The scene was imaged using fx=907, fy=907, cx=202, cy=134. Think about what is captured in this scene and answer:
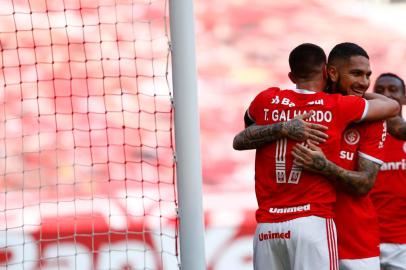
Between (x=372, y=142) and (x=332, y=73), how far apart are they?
1.14ft

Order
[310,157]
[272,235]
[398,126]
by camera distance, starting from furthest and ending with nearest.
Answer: [398,126] < [272,235] < [310,157]

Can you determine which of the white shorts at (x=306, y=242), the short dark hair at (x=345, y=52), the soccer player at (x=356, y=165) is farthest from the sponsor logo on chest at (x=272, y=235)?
the short dark hair at (x=345, y=52)

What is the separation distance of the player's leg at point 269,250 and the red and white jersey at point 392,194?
1.61 m

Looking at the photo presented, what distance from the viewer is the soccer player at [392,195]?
17.4ft

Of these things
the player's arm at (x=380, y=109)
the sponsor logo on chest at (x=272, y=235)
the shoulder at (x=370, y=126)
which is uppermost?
the player's arm at (x=380, y=109)

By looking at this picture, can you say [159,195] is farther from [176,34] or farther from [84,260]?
[176,34]

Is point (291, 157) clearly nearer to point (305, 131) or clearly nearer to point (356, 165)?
point (305, 131)

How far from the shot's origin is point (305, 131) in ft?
12.4

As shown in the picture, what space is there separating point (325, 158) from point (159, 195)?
4.78 meters

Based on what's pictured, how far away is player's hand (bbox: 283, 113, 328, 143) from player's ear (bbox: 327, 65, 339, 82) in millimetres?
266

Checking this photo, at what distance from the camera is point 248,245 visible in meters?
8.11

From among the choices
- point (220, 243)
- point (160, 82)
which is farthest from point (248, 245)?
point (160, 82)

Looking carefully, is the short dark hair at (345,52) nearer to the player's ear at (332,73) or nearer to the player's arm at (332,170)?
the player's ear at (332,73)

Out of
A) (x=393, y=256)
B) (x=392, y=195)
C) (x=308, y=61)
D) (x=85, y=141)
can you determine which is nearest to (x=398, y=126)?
(x=392, y=195)
